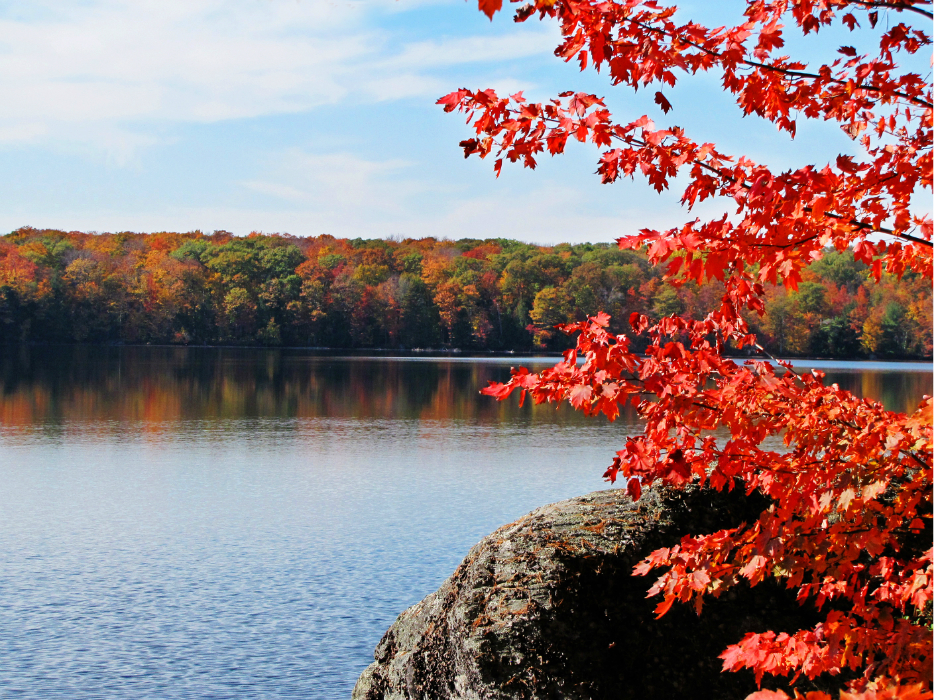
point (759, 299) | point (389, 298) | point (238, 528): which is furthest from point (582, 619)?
point (389, 298)

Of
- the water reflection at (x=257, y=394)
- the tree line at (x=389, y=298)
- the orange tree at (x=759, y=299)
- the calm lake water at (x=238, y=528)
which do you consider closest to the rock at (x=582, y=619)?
the orange tree at (x=759, y=299)

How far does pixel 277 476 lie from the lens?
18.6 m

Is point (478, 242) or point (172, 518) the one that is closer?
point (172, 518)

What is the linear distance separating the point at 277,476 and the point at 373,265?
4506 inches

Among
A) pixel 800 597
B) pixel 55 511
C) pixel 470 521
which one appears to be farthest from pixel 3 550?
pixel 800 597

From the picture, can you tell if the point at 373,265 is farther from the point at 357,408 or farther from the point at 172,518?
the point at 172,518

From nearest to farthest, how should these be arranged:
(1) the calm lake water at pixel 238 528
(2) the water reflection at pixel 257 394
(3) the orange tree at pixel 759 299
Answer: (3) the orange tree at pixel 759 299 < (1) the calm lake water at pixel 238 528 < (2) the water reflection at pixel 257 394

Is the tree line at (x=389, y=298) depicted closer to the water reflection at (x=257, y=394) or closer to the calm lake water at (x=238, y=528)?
the water reflection at (x=257, y=394)

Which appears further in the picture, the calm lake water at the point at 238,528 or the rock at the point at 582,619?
the calm lake water at the point at 238,528

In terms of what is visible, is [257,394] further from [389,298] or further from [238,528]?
[389,298]

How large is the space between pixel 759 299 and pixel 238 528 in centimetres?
1112

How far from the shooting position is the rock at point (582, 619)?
5.31 meters

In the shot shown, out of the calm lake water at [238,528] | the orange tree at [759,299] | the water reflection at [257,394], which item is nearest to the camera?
the orange tree at [759,299]

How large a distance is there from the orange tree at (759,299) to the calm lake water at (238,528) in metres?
5.37
